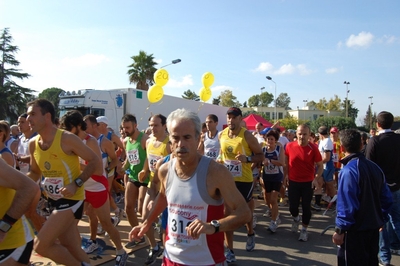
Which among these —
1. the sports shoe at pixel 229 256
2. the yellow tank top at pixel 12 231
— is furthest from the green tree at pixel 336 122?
the yellow tank top at pixel 12 231

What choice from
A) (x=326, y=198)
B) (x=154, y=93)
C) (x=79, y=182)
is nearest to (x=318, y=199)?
(x=326, y=198)

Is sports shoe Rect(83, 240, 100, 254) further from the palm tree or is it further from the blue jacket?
the palm tree

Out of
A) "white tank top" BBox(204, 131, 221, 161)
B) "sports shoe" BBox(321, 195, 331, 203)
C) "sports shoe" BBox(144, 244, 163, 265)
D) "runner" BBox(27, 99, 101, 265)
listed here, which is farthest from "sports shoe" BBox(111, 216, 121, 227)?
"sports shoe" BBox(321, 195, 331, 203)

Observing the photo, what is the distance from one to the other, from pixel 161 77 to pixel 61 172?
1084cm

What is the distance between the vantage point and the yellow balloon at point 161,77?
14.0 m

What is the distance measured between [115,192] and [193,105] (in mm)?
13104

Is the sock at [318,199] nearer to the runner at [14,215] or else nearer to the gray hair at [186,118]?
the gray hair at [186,118]

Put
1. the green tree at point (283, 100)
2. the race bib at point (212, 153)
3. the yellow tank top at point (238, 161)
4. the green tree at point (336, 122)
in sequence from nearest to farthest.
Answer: the yellow tank top at point (238, 161), the race bib at point (212, 153), the green tree at point (336, 122), the green tree at point (283, 100)

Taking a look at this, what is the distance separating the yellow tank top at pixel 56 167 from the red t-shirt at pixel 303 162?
12.9 feet

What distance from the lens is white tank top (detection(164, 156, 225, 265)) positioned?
2.32m

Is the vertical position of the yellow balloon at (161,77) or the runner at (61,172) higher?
the yellow balloon at (161,77)

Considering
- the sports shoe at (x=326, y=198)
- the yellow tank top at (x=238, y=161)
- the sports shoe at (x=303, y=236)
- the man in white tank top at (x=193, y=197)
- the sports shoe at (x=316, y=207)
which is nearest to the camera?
the man in white tank top at (x=193, y=197)

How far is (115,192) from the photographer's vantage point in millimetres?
9469

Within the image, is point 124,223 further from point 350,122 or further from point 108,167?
point 350,122
